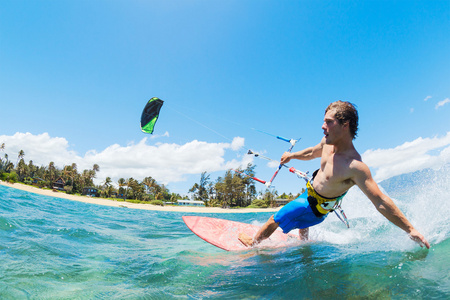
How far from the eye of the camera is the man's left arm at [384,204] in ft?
7.95

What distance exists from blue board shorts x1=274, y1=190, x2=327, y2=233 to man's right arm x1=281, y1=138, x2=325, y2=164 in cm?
71

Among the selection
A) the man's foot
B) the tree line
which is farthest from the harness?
the tree line

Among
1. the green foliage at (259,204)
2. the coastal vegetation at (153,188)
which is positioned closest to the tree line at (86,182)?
the coastal vegetation at (153,188)

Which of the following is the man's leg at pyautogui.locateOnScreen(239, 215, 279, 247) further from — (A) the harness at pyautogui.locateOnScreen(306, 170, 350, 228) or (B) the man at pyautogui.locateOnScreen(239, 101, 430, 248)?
(A) the harness at pyautogui.locateOnScreen(306, 170, 350, 228)

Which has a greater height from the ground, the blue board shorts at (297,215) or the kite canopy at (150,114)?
the kite canopy at (150,114)

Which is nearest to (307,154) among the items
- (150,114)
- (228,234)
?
(228,234)

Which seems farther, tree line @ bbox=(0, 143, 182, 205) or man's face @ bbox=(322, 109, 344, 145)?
tree line @ bbox=(0, 143, 182, 205)

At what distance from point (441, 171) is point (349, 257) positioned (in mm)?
3019

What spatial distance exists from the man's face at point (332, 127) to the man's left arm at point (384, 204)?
1.34 ft

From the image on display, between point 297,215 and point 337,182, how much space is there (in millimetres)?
885

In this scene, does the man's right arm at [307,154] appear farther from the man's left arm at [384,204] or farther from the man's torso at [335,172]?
the man's left arm at [384,204]

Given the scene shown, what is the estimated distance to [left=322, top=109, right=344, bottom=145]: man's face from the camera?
272 cm

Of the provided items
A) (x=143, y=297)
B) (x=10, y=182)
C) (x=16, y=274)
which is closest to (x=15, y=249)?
(x=16, y=274)

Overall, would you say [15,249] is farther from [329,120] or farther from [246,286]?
[329,120]
